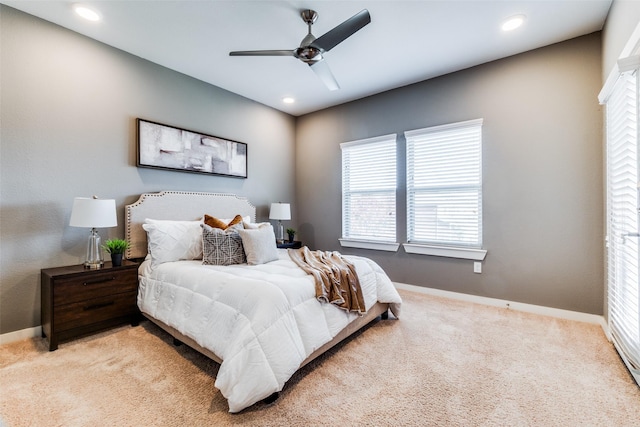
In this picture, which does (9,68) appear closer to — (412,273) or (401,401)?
(401,401)

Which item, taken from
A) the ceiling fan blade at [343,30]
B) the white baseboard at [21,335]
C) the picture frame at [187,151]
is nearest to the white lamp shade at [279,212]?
the picture frame at [187,151]

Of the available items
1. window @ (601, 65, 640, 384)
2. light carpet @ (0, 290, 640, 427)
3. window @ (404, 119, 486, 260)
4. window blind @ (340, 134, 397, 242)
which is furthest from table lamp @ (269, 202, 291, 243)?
window @ (601, 65, 640, 384)

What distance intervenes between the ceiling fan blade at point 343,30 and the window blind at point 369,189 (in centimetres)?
196

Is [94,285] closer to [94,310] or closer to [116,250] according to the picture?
[94,310]

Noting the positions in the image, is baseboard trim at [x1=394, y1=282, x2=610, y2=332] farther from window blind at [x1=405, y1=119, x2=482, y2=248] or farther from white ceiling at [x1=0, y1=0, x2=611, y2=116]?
white ceiling at [x1=0, y1=0, x2=611, y2=116]

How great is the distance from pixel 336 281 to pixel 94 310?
2.13 meters

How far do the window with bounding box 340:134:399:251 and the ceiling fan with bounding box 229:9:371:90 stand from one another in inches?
67.3

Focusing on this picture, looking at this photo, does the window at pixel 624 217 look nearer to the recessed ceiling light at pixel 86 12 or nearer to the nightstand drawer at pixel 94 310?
the nightstand drawer at pixel 94 310

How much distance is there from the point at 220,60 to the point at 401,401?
3604 millimetres

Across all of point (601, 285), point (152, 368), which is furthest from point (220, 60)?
point (601, 285)

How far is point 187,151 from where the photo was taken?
3541 mm

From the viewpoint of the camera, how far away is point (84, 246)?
2.79m

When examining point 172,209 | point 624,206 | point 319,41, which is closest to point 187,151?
point 172,209

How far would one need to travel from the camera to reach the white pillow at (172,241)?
278cm
